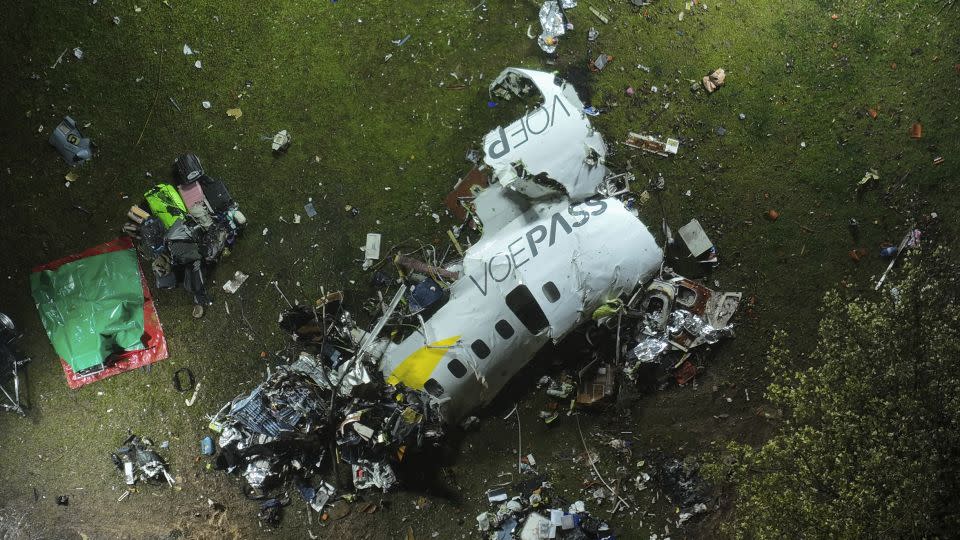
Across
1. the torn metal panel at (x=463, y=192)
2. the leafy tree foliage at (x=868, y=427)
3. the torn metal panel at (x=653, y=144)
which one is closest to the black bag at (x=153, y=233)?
the torn metal panel at (x=463, y=192)

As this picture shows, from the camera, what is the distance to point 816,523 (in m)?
6.79

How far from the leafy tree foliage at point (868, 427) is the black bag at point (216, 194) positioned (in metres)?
6.23

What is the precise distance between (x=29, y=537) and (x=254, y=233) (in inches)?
169

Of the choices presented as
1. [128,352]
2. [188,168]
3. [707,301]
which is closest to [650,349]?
[707,301]

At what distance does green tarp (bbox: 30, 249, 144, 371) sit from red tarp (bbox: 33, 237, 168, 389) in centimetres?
5

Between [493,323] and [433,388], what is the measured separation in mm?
948

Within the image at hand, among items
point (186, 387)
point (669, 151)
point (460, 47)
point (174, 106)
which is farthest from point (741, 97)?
point (186, 387)

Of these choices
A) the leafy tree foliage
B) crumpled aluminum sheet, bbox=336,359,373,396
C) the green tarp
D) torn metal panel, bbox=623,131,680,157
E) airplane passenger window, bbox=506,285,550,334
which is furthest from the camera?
torn metal panel, bbox=623,131,680,157

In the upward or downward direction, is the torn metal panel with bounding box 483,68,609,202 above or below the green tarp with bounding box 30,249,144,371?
below

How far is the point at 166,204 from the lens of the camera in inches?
307

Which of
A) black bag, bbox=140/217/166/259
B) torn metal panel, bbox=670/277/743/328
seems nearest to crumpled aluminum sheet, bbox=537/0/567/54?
torn metal panel, bbox=670/277/743/328

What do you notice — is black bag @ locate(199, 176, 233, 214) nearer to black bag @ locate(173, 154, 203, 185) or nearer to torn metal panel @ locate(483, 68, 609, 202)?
black bag @ locate(173, 154, 203, 185)

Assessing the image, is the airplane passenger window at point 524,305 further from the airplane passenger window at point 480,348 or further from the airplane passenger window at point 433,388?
the airplane passenger window at point 433,388

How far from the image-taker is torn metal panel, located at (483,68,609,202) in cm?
738
